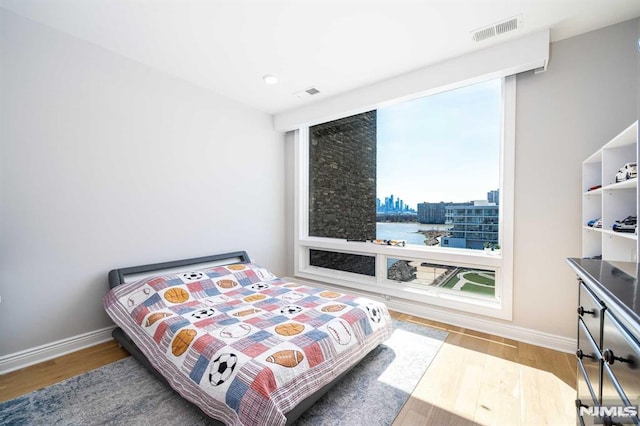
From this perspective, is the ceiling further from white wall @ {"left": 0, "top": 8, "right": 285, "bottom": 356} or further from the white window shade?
white wall @ {"left": 0, "top": 8, "right": 285, "bottom": 356}

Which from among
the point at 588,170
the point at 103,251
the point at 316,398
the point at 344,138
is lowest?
the point at 316,398

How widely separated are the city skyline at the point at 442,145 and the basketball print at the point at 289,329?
7.03 ft

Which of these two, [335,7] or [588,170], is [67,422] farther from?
[588,170]

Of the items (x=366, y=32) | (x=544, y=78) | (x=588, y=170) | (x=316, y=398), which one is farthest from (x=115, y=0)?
(x=588, y=170)

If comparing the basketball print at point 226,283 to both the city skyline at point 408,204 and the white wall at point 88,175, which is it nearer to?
the white wall at point 88,175

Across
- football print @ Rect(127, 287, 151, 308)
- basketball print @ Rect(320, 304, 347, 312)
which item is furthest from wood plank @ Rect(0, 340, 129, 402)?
basketball print @ Rect(320, 304, 347, 312)

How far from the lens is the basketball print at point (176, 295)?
239 cm

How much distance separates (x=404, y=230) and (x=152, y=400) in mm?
2915

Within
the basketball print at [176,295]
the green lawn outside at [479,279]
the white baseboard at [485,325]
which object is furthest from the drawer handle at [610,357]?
the basketball print at [176,295]

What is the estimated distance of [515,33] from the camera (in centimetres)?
231

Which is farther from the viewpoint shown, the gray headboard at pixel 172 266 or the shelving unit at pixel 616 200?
the gray headboard at pixel 172 266

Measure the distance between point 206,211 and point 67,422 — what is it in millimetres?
2183

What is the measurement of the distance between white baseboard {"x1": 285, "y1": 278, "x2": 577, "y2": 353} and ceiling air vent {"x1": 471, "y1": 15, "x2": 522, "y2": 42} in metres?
2.65

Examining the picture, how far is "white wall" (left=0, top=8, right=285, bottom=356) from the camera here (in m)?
2.14
